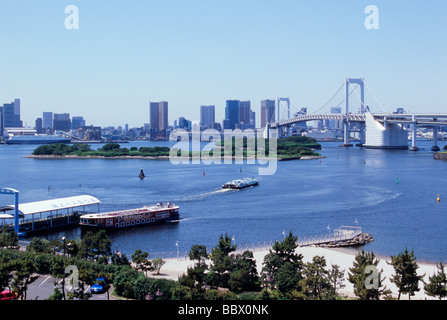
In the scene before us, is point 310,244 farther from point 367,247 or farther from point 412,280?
point 412,280

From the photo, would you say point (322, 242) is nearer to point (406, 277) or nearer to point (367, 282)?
point (406, 277)

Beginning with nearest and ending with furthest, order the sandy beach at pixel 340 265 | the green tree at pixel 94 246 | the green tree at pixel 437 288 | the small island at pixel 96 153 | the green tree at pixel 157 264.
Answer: the green tree at pixel 437 288
the sandy beach at pixel 340 265
the green tree at pixel 157 264
the green tree at pixel 94 246
the small island at pixel 96 153

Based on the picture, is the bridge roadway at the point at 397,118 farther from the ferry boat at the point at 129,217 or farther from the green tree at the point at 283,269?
the green tree at the point at 283,269

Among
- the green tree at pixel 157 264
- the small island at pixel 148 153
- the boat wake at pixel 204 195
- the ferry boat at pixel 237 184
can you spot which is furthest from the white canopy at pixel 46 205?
the small island at pixel 148 153

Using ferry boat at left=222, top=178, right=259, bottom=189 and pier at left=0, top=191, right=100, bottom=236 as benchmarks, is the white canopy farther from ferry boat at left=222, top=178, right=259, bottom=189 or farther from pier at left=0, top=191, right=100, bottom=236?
ferry boat at left=222, top=178, right=259, bottom=189

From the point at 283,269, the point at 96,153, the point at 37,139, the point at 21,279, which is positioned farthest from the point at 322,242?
the point at 37,139

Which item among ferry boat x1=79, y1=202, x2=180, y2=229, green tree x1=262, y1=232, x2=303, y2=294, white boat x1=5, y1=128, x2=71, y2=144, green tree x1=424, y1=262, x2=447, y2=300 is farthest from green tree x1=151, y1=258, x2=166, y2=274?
white boat x1=5, y1=128, x2=71, y2=144
